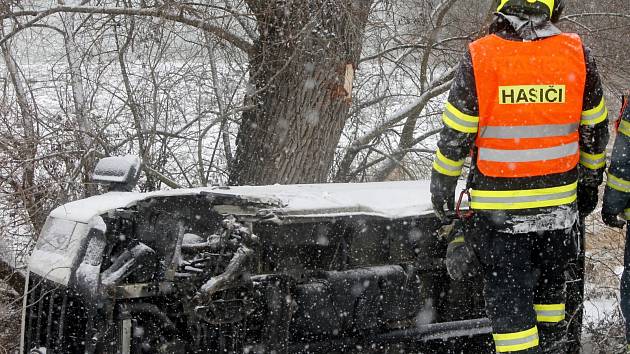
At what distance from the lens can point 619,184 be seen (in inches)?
122

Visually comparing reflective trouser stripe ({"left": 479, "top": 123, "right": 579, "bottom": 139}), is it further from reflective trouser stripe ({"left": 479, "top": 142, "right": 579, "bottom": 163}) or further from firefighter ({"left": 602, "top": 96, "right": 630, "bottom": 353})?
firefighter ({"left": 602, "top": 96, "right": 630, "bottom": 353})

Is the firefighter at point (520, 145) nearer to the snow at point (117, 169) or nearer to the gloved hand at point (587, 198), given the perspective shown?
the gloved hand at point (587, 198)

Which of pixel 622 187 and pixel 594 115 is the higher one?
pixel 594 115

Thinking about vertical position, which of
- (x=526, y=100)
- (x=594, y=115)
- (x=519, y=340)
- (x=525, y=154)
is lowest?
(x=519, y=340)

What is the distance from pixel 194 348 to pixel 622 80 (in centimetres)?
675

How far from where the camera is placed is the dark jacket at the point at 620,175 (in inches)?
121

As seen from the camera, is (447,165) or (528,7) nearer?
(528,7)

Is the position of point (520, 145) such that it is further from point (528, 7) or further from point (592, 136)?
point (528, 7)

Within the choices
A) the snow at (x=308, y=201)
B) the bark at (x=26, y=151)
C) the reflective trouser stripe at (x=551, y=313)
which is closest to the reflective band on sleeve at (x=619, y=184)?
the reflective trouser stripe at (x=551, y=313)

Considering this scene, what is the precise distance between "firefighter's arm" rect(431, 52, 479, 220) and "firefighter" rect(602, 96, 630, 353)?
74 centimetres

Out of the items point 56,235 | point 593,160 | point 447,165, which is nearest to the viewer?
point 447,165

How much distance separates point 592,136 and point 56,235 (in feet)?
8.88

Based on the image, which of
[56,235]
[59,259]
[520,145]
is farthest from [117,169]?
[520,145]

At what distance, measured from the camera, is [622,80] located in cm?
786
